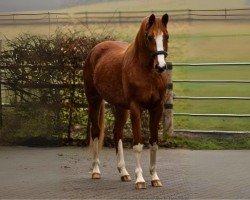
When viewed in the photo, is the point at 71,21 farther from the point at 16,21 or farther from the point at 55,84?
the point at 16,21

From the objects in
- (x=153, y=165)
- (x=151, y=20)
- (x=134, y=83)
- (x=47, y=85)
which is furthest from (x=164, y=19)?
(x=47, y=85)

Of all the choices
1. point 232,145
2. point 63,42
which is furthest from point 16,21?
point 232,145

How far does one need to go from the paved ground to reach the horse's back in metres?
1.02

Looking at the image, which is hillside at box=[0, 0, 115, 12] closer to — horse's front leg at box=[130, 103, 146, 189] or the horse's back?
the horse's back

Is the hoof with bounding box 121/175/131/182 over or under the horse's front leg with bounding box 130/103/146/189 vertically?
under

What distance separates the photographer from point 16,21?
6.33 meters

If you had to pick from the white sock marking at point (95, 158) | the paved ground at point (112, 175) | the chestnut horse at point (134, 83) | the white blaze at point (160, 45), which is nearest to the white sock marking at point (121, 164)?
the chestnut horse at point (134, 83)

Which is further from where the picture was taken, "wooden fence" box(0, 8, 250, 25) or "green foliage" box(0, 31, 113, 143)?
"green foliage" box(0, 31, 113, 143)

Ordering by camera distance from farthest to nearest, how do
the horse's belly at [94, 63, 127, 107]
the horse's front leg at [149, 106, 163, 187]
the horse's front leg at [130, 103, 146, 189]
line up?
the horse's belly at [94, 63, 127, 107], the horse's front leg at [149, 106, 163, 187], the horse's front leg at [130, 103, 146, 189]

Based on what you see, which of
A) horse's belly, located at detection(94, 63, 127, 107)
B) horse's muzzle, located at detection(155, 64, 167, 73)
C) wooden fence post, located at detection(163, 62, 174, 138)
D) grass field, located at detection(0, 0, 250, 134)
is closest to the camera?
horse's muzzle, located at detection(155, 64, 167, 73)

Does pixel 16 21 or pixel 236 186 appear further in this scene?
pixel 236 186

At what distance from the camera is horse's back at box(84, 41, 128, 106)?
777cm

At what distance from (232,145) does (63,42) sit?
126 inches

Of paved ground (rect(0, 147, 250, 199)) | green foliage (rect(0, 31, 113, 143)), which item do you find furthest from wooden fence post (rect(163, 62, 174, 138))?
green foliage (rect(0, 31, 113, 143))
